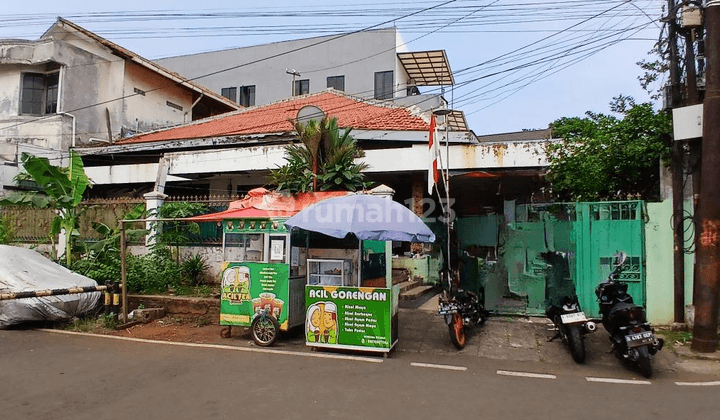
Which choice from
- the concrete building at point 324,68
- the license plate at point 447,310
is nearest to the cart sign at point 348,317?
the license plate at point 447,310

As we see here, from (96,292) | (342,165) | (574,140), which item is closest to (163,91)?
(96,292)

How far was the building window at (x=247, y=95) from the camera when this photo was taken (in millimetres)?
29062

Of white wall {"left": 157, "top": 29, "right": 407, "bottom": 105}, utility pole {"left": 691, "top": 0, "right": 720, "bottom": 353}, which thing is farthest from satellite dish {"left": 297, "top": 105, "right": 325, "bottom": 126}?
white wall {"left": 157, "top": 29, "right": 407, "bottom": 105}

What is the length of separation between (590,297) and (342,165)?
5.14 meters

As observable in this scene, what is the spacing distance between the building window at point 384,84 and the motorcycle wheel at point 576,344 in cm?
1949

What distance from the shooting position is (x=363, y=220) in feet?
23.2

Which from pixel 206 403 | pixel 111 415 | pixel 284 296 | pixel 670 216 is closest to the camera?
pixel 111 415

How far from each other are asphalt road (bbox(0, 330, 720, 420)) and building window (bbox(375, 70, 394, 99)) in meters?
19.5

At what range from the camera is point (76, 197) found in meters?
11.3

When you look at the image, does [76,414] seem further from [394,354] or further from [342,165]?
[342,165]

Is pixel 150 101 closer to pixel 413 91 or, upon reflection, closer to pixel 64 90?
pixel 64 90

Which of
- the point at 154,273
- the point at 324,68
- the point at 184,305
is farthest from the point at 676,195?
the point at 324,68

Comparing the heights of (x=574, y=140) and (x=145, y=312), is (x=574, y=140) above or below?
above

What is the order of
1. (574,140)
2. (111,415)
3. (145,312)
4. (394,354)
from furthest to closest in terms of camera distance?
(574,140), (145,312), (394,354), (111,415)
